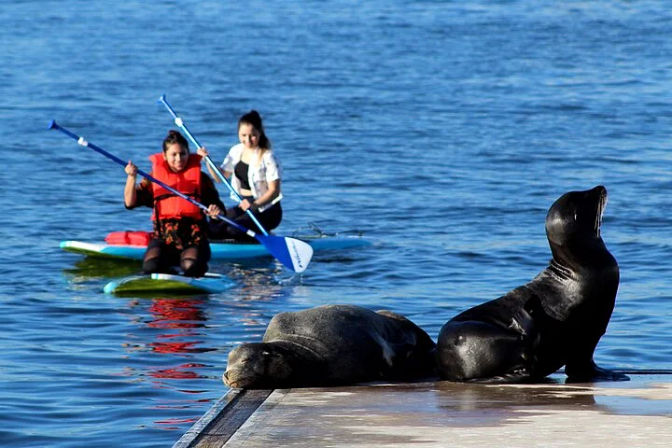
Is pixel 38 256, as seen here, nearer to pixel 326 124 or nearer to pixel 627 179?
pixel 627 179

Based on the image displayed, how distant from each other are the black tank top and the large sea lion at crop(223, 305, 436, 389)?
6155 mm

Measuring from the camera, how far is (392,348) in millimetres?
6840

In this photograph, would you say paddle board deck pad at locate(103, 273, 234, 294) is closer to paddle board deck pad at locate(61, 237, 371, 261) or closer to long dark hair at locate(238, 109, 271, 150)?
paddle board deck pad at locate(61, 237, 371, 261)

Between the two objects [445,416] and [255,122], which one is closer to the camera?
[445,416]

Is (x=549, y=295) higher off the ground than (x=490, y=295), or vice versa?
(x=549, y=295)

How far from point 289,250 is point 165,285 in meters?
1.56

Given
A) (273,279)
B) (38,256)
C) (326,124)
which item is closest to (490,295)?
(273,279)

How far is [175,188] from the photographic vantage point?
445 inches

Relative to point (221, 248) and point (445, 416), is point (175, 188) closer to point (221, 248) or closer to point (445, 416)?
point (221, 248)

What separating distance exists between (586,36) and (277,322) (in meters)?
25.8

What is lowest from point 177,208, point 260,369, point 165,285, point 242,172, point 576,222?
point 165,285

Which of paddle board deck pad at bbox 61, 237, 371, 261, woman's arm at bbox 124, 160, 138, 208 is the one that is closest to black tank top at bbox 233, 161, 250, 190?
paddle board deck pad at bbox 61, 237, 371, 261

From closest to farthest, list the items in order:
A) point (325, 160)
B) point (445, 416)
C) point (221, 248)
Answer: point (445, 416), point (221, 248), point (325, 160)

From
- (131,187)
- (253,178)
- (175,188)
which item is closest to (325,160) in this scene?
(253,178)
